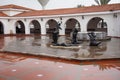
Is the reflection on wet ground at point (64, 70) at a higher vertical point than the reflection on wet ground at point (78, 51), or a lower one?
lower

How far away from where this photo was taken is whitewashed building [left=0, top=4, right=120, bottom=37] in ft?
83.6

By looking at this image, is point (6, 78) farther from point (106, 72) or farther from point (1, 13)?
point (1, 13)

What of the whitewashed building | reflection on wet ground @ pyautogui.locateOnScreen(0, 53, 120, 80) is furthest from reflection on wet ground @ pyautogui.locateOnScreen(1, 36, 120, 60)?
the whitewashed building

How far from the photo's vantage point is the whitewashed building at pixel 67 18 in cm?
2548

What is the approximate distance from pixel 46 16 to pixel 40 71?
2306cm

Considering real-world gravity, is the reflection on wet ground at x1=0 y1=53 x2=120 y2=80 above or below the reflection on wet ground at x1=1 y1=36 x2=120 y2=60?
below

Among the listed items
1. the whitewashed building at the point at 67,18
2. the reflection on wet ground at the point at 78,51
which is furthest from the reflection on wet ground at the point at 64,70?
the whitewashed building at the point at 67,18

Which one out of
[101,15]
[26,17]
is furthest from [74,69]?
[26,17]

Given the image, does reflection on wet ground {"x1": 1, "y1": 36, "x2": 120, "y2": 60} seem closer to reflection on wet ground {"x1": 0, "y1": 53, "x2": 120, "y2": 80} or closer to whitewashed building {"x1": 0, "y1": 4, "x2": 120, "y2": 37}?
reflection on wet ground {"x1": 0, "y1": 53, "x2": 120, "y2": 80}

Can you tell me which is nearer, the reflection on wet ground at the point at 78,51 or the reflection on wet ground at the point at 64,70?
the reflection on wet ground at the point at 64,70

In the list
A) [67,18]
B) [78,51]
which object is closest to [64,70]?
[78,51]

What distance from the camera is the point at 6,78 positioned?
8.01 metres

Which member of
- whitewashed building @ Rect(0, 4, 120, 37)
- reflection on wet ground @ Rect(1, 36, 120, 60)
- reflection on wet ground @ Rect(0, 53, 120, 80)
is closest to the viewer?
reflection on wet ground @ Rect(0, 53, 120, 80)

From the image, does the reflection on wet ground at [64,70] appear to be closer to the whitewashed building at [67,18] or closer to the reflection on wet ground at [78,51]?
the reflection on wet ground at [78,51]
